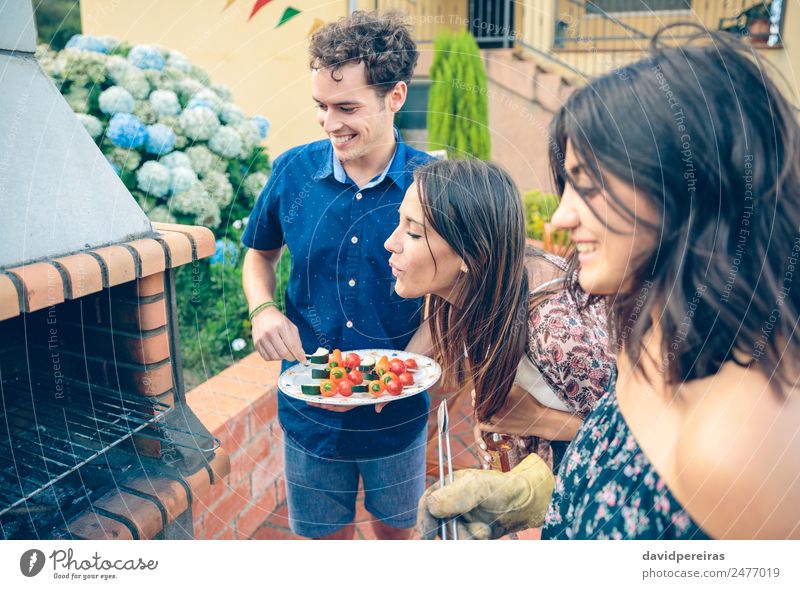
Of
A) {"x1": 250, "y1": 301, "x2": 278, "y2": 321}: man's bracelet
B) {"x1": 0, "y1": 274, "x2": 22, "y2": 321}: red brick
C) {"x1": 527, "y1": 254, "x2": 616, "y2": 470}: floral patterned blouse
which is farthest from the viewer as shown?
{"x1": 250, "y1": 301, "x2": 278, "y2": 321}: man's bracelet

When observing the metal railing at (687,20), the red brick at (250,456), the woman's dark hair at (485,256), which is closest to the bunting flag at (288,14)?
the woman's dark hair at (485,256)

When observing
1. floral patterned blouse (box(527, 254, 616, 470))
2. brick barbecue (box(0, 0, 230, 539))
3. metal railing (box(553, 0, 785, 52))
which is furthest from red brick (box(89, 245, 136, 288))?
metal railing (box(553, 0, 785, 52))

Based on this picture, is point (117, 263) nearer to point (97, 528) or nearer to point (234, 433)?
point (97, 528)

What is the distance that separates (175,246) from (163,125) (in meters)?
0.24

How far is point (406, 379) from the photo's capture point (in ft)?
2.88

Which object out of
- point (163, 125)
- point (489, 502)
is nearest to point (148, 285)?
point (163, 125)

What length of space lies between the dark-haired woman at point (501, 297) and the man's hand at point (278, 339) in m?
0.22

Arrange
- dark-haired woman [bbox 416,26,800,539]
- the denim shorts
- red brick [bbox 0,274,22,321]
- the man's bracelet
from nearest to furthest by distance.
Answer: dark-haired woman [bbox 416,26,800,539] → red brick [bbox 0,274,22,321] → the man's bracelet → the denim shorts

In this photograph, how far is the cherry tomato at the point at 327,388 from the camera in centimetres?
85

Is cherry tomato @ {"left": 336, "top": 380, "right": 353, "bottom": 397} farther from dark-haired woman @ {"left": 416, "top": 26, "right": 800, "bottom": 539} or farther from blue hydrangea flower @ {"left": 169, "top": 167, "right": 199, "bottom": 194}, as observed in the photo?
blue hydrangea flower @ {"left": 169, "top": 167, "right": 199, "bottom": 194}

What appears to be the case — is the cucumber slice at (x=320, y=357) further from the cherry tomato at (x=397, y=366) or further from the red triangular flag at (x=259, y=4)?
the red triangular flag at (x=259, y=4)

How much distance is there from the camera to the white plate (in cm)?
82

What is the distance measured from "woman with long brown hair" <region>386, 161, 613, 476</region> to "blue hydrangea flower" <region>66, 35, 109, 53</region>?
0.56 m

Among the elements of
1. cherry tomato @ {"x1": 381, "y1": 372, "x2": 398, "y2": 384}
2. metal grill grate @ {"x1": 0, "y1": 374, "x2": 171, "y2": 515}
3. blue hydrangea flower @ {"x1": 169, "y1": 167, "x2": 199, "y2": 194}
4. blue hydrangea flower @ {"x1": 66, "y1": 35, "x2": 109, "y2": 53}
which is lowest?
metal grill grate @ {"x1": 0, "y1": 374, "x2": 171, "y2": 515}
